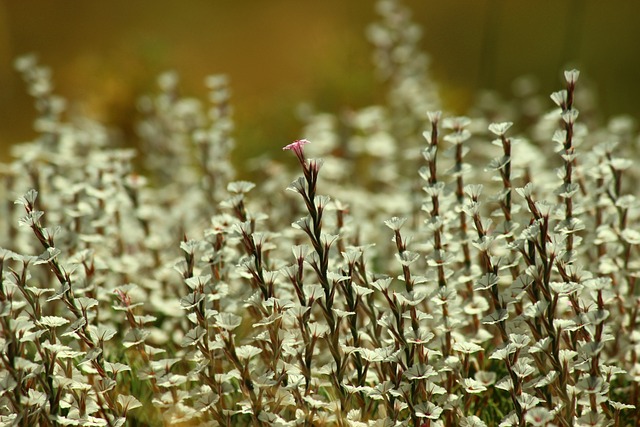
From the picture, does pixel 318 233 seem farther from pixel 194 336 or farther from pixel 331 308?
pixel 194 336

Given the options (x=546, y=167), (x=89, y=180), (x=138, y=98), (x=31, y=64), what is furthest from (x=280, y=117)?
(x=89, y=180)

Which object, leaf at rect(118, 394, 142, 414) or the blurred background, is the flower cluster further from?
the blurred background

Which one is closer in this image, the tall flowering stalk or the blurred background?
the tall flowering stalk

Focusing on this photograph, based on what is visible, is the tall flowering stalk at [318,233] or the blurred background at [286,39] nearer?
the tall flowering stalk at [318,233]

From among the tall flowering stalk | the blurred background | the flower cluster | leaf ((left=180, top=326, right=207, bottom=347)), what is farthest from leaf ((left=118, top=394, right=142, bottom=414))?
the blurred background

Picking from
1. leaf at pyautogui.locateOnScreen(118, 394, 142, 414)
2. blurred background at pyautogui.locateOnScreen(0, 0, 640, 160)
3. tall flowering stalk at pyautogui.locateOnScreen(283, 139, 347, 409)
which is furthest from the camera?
blurred background at pyautogui.locateOnScreen(0, 0, 640, 160)

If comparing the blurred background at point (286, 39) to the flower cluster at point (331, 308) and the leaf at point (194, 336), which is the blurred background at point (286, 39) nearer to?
the flower cluster at point (331, 308)

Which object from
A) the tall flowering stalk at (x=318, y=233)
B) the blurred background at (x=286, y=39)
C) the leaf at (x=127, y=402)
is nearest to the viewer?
the tall flowering stalk at (x=318, y=233)

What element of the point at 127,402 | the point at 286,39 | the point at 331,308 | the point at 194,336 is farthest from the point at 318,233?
the point at 286,39

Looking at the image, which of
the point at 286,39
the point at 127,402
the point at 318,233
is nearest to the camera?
the point at 318,233

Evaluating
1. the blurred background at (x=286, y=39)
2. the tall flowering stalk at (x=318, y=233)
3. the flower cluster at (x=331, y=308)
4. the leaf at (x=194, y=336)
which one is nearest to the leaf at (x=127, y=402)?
the flower cluster at (x=331, y=308)

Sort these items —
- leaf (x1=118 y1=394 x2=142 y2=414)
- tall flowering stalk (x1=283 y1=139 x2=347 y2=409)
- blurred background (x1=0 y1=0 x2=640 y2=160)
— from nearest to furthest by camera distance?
tall flowering stalk (x1=283 y1=139 x2=347 y2=409)
leaf (x1=118 y1=394 x2=142 y2=414)
blurred background (x1=0 y1=0 x2=640 y2=160)
